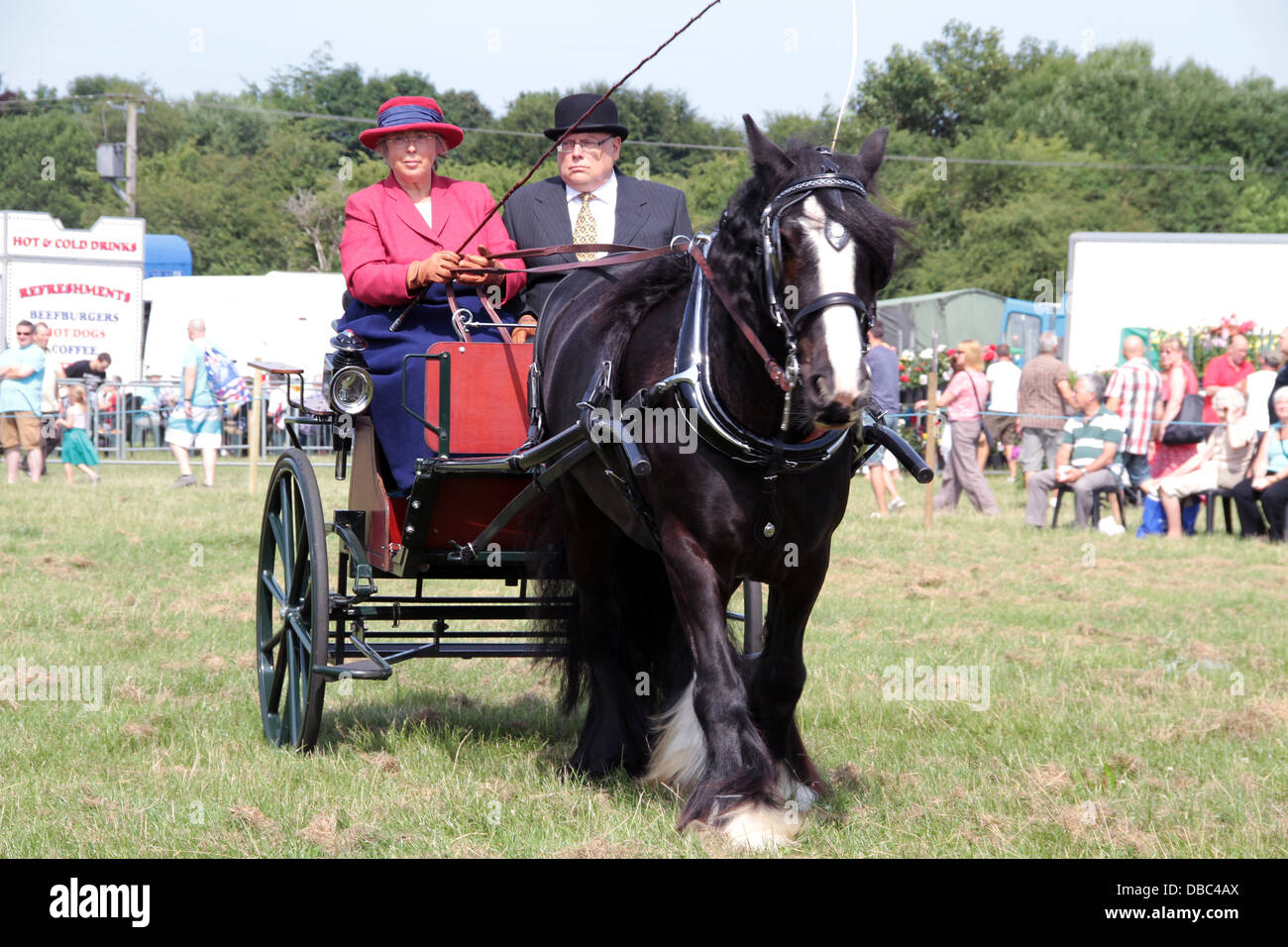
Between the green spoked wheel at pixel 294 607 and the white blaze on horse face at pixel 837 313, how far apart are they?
89.2 inches

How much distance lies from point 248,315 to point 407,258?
2340cm

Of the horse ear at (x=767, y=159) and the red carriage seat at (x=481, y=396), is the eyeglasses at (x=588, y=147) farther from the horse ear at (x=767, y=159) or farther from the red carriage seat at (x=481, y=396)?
the horse ear at (x=767, y=159)

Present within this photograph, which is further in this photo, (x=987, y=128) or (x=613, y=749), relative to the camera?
(x=987, y=128)

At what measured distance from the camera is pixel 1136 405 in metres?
Result: 13.9

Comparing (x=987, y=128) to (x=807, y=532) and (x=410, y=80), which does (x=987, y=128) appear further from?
(x=807, y=532)

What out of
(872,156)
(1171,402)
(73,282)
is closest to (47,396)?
(73,282)

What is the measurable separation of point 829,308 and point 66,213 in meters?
64.7

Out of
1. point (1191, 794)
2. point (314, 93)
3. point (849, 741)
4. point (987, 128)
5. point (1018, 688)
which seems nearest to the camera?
point (1191, 794)

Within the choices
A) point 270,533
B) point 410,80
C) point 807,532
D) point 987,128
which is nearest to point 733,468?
point 807,532

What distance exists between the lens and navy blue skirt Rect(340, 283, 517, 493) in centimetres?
500

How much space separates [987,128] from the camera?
50938 millimetres

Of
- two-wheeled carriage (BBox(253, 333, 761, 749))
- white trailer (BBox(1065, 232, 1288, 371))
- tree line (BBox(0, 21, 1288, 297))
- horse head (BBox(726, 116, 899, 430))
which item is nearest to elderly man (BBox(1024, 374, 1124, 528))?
white trailer (BBox(1065, 232, 1288, 371))

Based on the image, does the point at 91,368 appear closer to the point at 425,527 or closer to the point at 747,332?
the point at 425,527

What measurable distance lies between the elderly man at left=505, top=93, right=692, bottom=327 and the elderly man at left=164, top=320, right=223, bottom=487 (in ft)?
39.3
